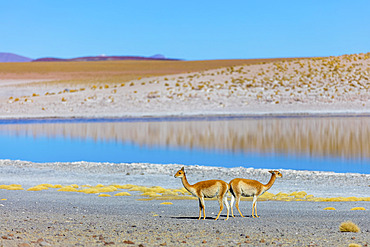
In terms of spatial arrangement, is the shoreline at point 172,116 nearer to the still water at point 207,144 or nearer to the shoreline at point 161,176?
the still water at point 207,144

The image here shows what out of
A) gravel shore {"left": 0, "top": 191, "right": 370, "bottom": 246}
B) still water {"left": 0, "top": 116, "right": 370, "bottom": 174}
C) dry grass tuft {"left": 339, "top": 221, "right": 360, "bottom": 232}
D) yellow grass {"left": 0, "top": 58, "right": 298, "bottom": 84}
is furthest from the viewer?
yellow grass {"left": 0, "top": 58, "right": 298, "bottom": 84}

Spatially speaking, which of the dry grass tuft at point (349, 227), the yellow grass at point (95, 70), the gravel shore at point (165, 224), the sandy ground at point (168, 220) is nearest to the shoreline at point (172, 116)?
the sandy ground at point (168, 220)

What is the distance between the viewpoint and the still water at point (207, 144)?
64.0 ft

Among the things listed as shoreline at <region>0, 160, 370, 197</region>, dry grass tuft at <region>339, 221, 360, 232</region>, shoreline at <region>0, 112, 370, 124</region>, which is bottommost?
shoreline at <region>0, 160, 370, 197</region>

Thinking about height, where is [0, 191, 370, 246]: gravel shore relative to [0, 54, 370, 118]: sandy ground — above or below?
below

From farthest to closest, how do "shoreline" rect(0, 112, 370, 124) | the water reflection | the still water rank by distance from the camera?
1. "shoreline" rect(0, 112, 370, 124)
2. the water reflection
3. the still water

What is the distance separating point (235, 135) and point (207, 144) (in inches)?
140

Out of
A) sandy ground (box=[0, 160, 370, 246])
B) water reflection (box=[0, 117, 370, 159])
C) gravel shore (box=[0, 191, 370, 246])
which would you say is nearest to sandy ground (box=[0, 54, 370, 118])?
water reflection (box=[0, 117, 370, 159])

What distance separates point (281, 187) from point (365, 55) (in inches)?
2253

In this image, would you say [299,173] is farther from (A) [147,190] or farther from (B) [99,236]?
(B) [99,236]

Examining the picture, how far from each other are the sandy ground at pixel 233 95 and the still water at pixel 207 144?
12.9m

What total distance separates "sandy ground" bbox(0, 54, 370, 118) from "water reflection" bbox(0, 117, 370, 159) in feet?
36.1

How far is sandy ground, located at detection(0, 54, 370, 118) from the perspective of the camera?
4788cm

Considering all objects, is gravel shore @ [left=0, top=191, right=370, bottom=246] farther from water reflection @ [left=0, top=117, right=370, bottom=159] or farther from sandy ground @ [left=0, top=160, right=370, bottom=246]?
water reflection @ [left=0, top=117, right=370, bottom=159]
